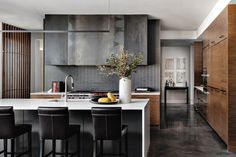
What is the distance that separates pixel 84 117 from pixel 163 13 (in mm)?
3786

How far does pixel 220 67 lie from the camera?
4930 mm

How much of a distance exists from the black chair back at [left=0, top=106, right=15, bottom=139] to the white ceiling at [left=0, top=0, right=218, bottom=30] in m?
3.05

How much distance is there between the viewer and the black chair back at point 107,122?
3076 millimetres

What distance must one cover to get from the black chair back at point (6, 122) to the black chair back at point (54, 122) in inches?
14.2

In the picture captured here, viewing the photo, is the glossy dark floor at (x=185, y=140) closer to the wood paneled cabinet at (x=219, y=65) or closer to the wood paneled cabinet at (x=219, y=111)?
the wood paneled cabinet at (x=219, y=111)

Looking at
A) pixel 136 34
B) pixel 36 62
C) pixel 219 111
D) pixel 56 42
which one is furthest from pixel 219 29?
pixel 36 62

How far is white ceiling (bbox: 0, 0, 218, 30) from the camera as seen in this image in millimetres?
5613

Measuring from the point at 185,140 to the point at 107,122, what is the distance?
8.99ft

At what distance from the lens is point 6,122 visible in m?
3.18

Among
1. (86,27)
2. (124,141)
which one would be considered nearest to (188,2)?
(86,27)

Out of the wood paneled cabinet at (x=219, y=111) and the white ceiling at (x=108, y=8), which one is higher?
the white ceiling at (x=108, y=8)

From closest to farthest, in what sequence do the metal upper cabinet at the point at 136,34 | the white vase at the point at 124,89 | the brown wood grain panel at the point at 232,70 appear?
the white vase at the point at 124,89
the brown wood grain panel at the point at 232,70
the metal upper cabinet at the point at 136,34

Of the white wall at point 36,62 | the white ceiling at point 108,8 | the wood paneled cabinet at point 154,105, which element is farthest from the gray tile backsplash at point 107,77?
the white wall at point 36,62

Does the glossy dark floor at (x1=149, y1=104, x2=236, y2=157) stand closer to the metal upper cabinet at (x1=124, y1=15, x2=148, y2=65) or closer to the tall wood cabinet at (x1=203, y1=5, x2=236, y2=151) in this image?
the tall wood cabinet at (x1=203, y1=5, x2=236, y2=151)
